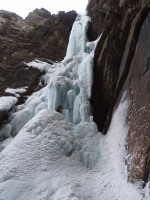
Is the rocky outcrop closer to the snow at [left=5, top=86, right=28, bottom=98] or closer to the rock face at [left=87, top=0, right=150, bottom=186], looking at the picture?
the snow at [left=5, top=86, right=28, bottom=98]

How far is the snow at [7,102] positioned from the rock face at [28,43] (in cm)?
54

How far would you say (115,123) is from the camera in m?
7.55

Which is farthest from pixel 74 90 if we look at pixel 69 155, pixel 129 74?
pixel 69 155

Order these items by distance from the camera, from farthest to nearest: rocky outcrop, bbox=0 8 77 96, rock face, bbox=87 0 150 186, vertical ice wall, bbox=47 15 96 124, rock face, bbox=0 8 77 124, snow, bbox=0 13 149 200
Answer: rocky outcrop, bbox=0 8 77 96
rock face, bbox=0 8 77 124
vertical ice wall, bbox=47 15 96 124
snow, bbox=0 13 149 200
rock face, bbox=87 0 150 186

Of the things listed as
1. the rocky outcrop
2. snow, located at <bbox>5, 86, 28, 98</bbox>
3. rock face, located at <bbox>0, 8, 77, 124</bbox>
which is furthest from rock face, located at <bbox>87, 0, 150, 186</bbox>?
the rocky outcrop

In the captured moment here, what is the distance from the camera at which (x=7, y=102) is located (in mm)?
11422

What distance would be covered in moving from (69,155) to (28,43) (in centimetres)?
1139

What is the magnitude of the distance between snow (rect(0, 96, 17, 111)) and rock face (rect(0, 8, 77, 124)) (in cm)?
54

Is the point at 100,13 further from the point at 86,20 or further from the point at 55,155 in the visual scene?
the point at 55,155

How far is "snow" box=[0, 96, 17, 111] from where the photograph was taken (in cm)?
1105

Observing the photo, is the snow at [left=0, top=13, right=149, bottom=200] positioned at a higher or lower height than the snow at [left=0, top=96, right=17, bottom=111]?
lower

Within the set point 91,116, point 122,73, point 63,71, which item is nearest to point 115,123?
point 91,116

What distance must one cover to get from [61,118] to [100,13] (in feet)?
22.0

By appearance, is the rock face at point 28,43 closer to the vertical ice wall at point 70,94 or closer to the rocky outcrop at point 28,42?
the rocky outcrop at point 28,42
